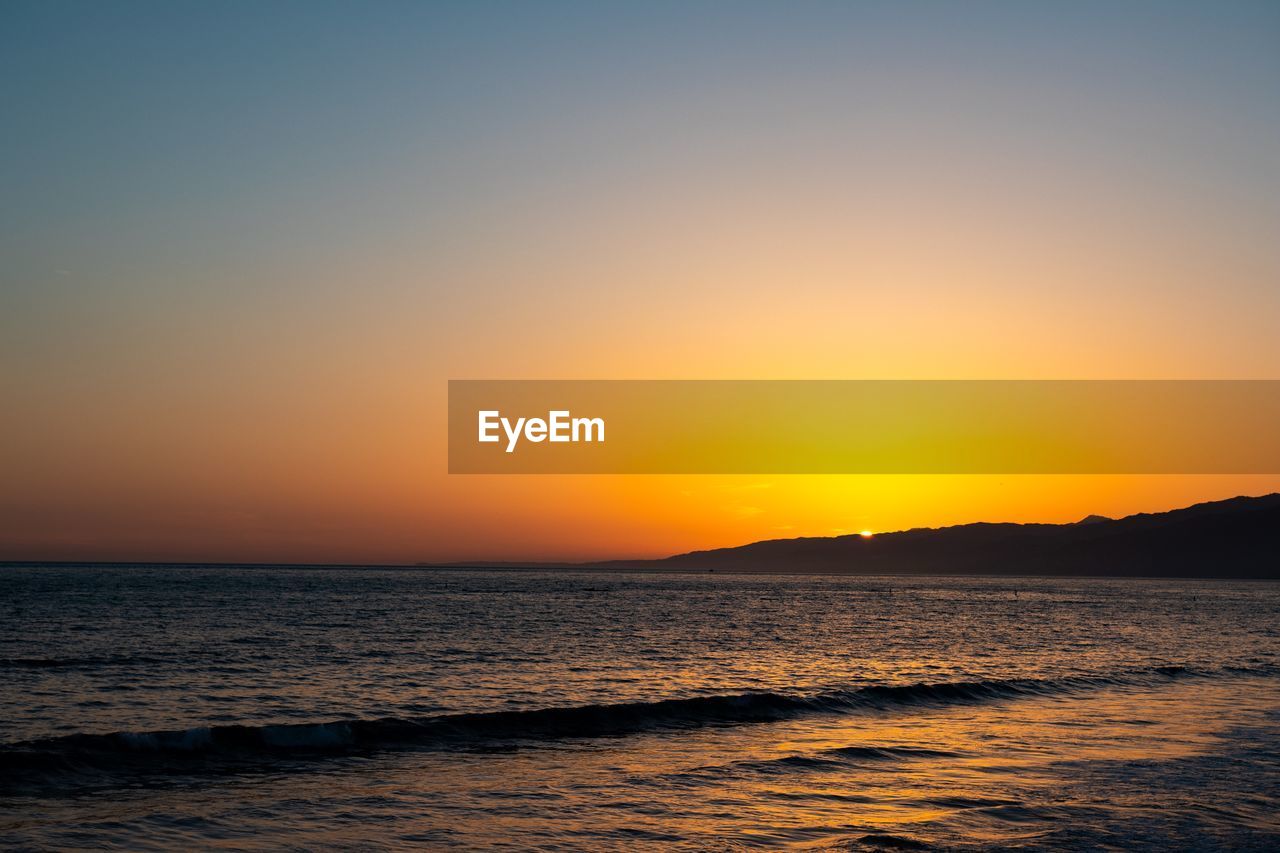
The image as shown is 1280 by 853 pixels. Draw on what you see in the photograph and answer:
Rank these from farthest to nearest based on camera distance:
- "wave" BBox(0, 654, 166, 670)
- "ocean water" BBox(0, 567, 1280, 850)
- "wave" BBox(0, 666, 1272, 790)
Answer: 1. "wave" BBox(0, 654, 166, 670)
2. "wave" BBox(0, 666, 1272, 790)
3. "ocean water" BBox(0, 567, 1280, 850)

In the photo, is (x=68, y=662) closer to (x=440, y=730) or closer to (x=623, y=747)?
(x=440, y=730)

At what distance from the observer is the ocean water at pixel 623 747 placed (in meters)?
18.8

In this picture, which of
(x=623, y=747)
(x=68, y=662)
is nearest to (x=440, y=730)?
(x=623, y=747)

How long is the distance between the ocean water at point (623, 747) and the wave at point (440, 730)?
0.13m

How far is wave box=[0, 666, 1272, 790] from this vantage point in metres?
25.8

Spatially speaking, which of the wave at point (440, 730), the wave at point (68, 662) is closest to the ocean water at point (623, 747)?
the wave at point (440, 730)

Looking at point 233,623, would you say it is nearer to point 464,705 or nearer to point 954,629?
point 464,705

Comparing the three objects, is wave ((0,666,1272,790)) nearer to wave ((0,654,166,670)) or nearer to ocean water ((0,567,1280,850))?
ocean water ((0,567,1280,850))

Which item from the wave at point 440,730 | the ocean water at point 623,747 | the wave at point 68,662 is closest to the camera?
the ocean water at point 623,747

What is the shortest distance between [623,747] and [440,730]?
6.19m

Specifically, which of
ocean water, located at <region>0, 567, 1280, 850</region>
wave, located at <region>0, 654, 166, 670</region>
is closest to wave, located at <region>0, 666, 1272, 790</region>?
ocean water, located at <region>0, 567, 1280, 850</region>

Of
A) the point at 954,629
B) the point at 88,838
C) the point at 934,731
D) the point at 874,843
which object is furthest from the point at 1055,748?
the point at 954,629

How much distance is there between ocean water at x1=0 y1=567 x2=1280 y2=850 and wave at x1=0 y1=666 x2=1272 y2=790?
5.0 inches

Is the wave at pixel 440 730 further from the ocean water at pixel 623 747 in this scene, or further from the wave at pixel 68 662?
the wave at pixel 68 662
